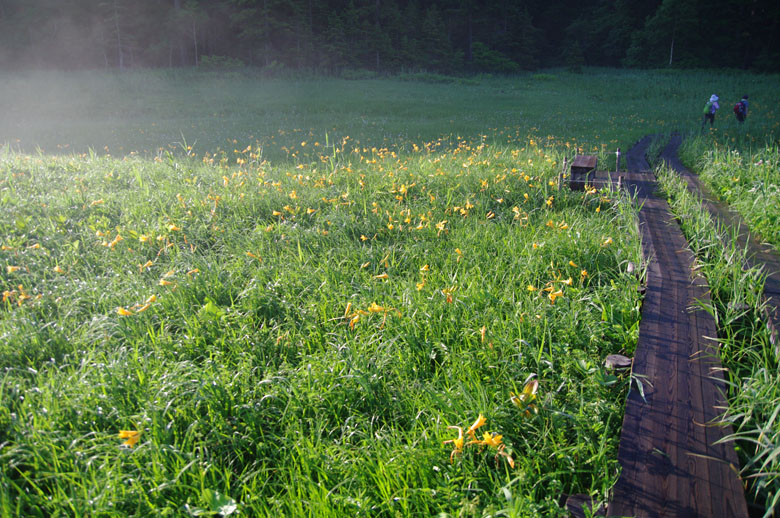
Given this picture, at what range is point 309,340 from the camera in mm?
2447

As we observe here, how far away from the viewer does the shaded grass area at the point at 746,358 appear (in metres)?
1.56

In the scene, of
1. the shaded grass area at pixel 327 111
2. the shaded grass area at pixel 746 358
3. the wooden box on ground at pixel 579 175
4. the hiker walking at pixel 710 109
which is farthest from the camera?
the hiker walking at pixel 710 109

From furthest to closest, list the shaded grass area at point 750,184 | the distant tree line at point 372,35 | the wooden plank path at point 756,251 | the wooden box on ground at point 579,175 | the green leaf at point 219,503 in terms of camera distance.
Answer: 1. the distant tree line at point 372,35
2. the wooden box on ground at point 579,175
3. the shaded grass area at point 750,184
4. the wooden plank path at point 756,251
5. the green leaf at point 219,503

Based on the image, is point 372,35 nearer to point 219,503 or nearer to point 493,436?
point 493,436

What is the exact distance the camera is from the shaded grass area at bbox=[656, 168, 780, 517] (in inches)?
61.3

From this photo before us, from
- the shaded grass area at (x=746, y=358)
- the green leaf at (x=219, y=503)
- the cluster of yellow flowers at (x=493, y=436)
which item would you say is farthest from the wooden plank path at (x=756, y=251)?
the green leaf at (x=219, y=503)

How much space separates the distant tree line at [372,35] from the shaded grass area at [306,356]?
89.1ft

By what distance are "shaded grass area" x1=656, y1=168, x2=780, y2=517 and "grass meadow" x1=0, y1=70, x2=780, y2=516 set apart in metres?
0.19

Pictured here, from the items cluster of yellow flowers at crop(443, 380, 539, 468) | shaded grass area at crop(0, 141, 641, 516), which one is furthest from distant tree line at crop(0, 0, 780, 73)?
cluster of yellow flowers at crop(443, 380, 539, 468)

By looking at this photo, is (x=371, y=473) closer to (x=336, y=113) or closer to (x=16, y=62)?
(x=336, y=113)

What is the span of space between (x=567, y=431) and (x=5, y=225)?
14.9 feet

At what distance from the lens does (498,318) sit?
2.48 m

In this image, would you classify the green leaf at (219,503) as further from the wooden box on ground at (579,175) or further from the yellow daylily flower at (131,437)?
the wooden box on ground at (579,175)

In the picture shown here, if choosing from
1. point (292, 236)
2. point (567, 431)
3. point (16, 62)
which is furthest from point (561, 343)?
point (16, 62)
